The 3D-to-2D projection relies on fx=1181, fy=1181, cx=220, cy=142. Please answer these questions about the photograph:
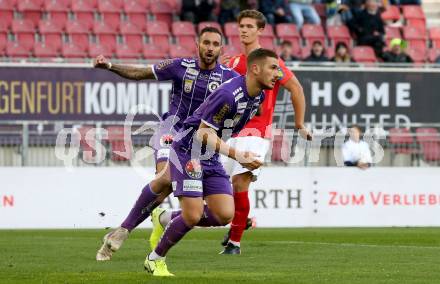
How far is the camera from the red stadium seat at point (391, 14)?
26.9 meters

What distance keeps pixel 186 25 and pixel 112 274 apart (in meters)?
14.2

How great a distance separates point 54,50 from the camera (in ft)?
73.9

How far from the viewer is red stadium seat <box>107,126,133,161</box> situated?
19609 millimetres

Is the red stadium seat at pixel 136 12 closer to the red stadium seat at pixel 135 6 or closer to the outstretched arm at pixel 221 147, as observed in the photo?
the red stadium seat at pixel 135 6

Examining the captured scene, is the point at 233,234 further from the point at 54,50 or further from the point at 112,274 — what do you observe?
the point at 54,50

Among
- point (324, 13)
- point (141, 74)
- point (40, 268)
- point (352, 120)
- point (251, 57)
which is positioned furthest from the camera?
point (324, 13)

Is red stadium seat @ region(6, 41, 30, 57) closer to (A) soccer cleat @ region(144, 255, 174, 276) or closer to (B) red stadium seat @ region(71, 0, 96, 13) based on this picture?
(B) red stadium seat @ region(71, 0, 96, 13)

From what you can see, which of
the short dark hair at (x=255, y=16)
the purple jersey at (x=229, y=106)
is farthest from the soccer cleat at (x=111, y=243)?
the short dark hair at (x=255, y=16)

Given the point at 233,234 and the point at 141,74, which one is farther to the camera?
the point at 233,234

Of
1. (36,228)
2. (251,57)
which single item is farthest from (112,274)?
(36,228)

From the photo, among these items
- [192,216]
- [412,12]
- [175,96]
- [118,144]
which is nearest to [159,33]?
[118,144]

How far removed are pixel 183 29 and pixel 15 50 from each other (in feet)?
11.4

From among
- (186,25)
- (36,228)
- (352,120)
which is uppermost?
(186,25)

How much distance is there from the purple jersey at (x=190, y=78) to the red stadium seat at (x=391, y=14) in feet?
51.4
